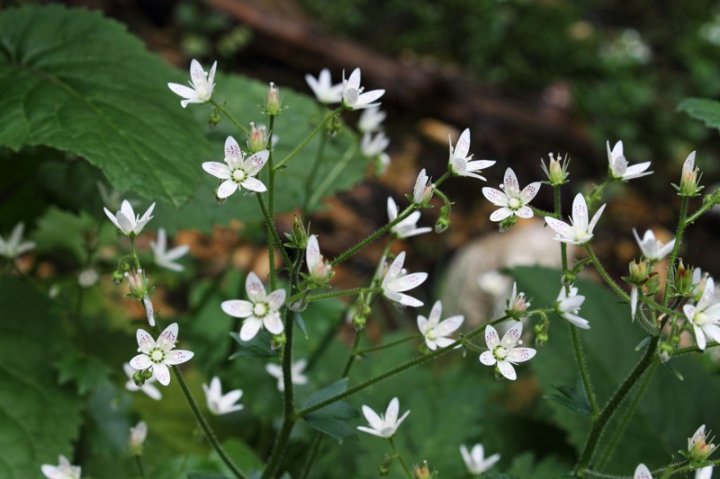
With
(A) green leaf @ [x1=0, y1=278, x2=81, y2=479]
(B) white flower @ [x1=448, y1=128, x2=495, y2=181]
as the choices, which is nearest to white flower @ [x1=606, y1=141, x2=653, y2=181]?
(B) white flower @ [x1=448, y1=128, x2=495, y2=181]

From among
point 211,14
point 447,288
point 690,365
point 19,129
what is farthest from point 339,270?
point 19,129

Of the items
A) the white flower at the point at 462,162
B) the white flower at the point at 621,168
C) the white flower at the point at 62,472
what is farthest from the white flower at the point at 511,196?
the white flower at the point at 62,472

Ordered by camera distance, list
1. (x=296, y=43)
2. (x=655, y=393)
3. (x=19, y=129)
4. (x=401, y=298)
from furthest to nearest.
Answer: (x=296, y=43) → (x=655, y=393) → (x=19, y=129) → (x=401, y=298)

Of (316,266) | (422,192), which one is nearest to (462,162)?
(422,192)

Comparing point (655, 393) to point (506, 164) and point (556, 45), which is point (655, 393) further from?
point (556, 45)

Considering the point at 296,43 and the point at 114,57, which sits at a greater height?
the point at 114,57

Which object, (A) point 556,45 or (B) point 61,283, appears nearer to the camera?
(B) point 61,283
